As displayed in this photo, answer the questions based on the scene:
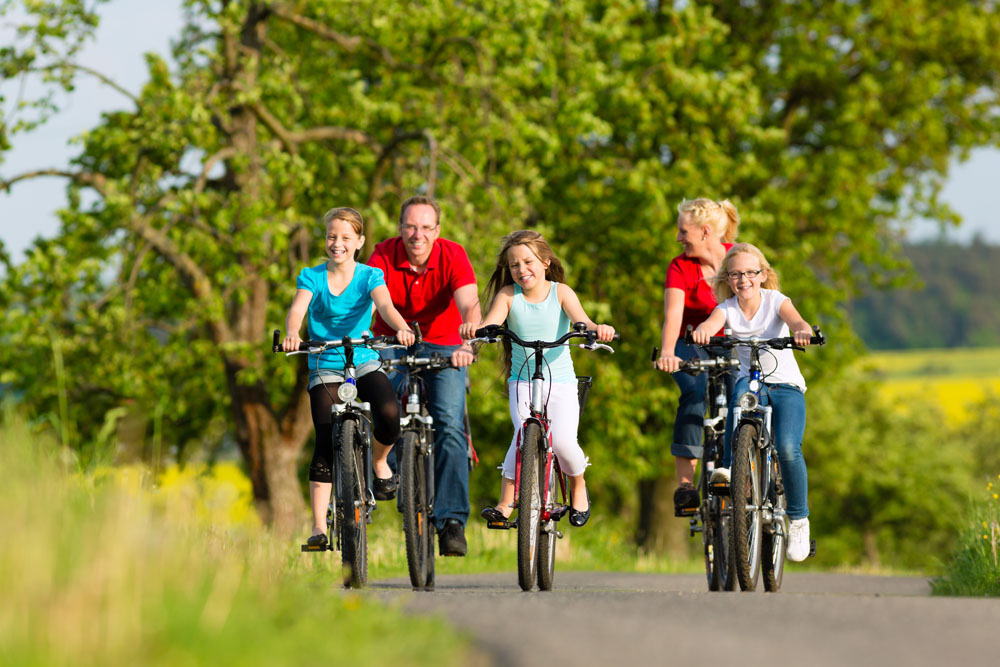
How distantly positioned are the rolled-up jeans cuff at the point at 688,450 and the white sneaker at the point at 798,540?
0.77 m

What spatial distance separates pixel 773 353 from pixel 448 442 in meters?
1.92

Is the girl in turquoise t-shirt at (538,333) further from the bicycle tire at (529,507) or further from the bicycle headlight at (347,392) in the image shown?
the bicycle headlight at (347,392)

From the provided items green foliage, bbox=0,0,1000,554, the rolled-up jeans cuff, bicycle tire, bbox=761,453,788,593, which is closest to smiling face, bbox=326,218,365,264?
the rolled-up jeans cuff

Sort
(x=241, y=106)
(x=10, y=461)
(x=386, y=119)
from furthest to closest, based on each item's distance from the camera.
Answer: (x=386, y=119) < (x=241, y=106) < (x=10, y=461)

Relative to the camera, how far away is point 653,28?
791 inches

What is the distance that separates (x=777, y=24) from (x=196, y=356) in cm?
1109

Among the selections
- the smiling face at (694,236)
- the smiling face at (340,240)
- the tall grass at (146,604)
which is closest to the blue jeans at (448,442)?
the smiling face at (340,240)

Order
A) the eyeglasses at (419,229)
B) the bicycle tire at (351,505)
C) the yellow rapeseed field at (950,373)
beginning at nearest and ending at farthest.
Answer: the bicycle tire at (351,505)
the eyeglasses at (419,229)
the yellow rapeseed field at (950,373)

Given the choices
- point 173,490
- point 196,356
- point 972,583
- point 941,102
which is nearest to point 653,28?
point 941,102

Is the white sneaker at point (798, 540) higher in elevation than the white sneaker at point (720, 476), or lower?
lower

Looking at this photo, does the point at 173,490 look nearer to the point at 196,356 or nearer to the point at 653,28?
the point at 196,356

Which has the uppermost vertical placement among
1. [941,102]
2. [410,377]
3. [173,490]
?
[941,102]

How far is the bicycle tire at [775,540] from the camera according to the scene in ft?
22.8

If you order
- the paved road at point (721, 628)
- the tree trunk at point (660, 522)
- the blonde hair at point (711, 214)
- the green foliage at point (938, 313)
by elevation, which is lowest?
the tree trunk at point (660, 522)
